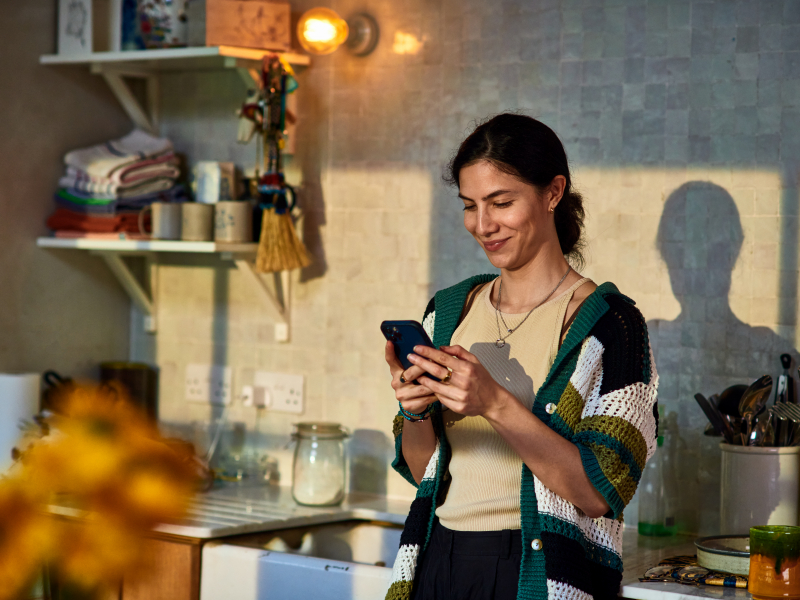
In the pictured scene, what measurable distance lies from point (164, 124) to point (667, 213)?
4.81 feet

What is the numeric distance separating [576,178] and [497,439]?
0.96 metres

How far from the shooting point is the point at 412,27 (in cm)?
250

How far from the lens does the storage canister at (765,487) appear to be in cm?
194

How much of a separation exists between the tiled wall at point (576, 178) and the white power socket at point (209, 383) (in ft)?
0.11

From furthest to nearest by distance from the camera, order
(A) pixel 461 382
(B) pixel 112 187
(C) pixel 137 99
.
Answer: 1. (C) pixel 137 99
2. (B) pixel 112 187
3. (A) pixel 461 382

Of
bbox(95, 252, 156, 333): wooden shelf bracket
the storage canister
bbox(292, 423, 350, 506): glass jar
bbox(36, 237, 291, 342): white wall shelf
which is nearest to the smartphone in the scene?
the storage canister

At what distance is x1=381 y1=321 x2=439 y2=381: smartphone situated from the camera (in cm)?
133

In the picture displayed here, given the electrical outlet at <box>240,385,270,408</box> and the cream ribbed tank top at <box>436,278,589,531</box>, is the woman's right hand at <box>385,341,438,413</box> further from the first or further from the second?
the electrical outlet at <box>240,385,270,408</box>

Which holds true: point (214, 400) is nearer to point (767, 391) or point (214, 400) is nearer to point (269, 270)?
point (269, 270)

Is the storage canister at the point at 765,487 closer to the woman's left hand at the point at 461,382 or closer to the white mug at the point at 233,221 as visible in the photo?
the woman's left hand at the point at 461,382

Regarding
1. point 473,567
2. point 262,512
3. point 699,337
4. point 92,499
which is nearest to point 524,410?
point 473,567

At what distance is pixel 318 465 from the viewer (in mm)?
2443

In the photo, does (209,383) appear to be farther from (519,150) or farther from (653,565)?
(519,150)

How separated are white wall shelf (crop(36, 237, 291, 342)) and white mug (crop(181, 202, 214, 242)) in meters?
0.04
